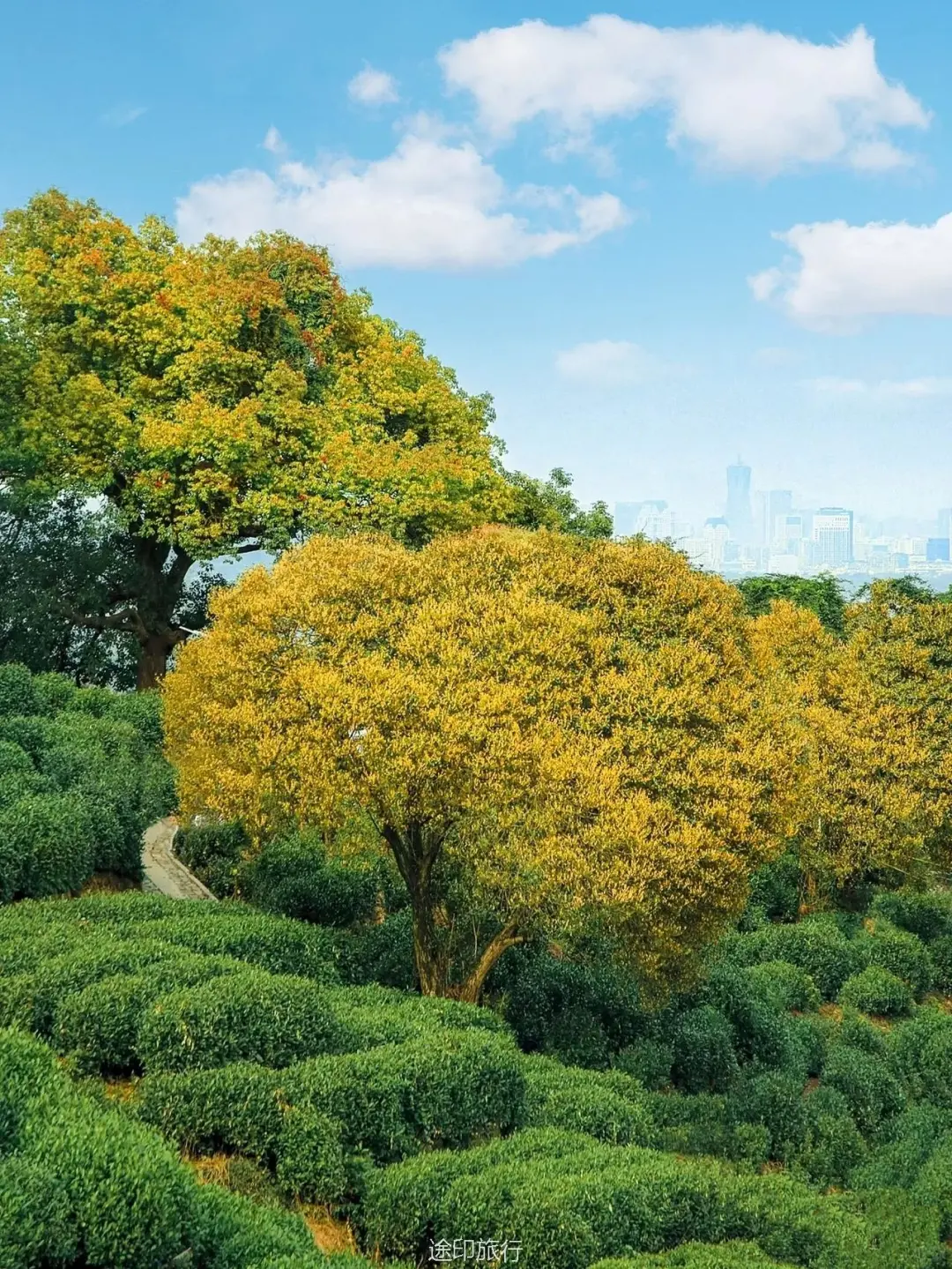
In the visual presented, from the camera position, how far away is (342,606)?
1669 centimetres

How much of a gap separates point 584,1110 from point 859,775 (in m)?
18.7

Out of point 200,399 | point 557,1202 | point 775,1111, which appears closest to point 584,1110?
point 557,1202

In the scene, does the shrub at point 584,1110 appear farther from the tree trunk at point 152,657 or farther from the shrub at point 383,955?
the tree trunk at point 152,657

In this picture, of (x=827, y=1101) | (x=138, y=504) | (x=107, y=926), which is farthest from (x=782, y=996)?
(x=138, y=504)

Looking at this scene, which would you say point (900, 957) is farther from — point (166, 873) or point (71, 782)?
point (71, 782)

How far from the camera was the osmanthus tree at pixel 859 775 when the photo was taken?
29.1m

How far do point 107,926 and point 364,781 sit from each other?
3677 mm

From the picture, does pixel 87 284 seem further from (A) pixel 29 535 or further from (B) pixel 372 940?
(B) pixel 372 940

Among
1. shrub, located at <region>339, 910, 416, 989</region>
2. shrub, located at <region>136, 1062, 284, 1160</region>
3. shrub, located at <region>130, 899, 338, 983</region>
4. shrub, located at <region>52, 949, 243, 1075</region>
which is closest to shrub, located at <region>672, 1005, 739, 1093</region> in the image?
shrub, located at <region>339, 910, 416, 989</region>

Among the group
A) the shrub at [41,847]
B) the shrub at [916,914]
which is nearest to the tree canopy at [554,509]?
the shrub at [916,914]

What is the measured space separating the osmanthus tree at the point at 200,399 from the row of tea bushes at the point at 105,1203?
918 inches

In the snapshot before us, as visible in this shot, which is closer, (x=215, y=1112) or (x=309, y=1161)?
(x=309, y=1161)

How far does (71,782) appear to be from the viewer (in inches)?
749

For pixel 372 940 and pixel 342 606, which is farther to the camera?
pixel 372 940
